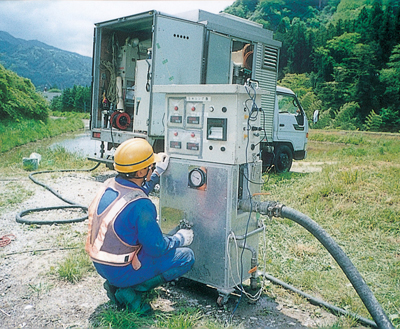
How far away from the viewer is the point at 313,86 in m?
39.5

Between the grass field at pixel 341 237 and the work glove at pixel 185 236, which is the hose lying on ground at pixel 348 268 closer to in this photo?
the grass field at pixel 341 237

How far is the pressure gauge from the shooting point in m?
3.37

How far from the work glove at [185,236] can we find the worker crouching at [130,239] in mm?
12

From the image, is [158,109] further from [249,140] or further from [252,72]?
[249,140]

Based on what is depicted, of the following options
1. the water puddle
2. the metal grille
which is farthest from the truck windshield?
the water puddle

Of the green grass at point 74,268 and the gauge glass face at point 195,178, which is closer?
the gauge glass face at point 195,178

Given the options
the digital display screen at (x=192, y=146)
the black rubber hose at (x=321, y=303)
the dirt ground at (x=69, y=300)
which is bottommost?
the dirt ground at (x=69, y=300)

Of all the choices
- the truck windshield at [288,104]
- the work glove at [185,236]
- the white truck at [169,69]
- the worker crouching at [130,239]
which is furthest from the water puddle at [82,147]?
the worker crouching at [130,239]

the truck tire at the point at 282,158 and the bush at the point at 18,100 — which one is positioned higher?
the bush at the point at 18,100

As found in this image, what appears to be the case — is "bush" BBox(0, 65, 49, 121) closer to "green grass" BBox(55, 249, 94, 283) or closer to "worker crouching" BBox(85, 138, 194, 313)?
"green grass" BBox(55, 249, 94, 283)

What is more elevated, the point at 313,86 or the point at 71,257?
the point at 313,86

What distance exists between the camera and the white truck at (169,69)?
672 centimetres

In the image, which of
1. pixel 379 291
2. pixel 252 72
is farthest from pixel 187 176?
pixel 252 72

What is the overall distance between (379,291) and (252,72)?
5.56 m
